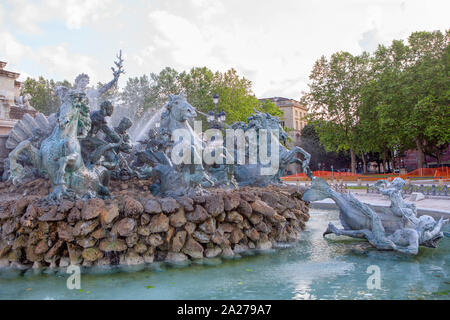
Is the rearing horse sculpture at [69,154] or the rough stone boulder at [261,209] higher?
the rearing horse sculpture at [69,154]

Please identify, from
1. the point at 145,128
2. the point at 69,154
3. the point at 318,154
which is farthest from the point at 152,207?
the point at 318,154

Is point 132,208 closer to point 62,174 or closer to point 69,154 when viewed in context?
point 62,174

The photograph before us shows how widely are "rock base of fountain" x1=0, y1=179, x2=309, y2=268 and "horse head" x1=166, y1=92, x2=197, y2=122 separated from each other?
156 centimetres

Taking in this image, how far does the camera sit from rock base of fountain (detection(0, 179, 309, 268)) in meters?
4.51

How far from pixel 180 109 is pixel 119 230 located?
2.45m

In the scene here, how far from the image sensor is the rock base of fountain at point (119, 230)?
4.51 metres

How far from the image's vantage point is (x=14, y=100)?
661 inches

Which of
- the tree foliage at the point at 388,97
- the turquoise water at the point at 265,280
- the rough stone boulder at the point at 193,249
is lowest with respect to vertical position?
the turquoise water at the point at 265,280

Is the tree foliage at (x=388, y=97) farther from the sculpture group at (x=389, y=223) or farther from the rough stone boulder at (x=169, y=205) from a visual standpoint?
the rough stone boulder at (x=169, y=205)

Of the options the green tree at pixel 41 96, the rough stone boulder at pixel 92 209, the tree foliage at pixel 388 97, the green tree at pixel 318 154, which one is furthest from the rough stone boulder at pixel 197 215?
the green tree at pixel 318 154

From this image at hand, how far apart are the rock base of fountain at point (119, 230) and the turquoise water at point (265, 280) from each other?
24cm

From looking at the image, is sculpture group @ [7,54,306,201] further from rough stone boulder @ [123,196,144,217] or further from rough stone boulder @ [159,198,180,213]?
rough stone boulder @ [123,196,144,217]

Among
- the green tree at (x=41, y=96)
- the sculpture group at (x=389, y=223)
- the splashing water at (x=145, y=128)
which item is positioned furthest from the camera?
the green tree at (x=41, y=96)

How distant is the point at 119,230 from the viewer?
4.56 metres
